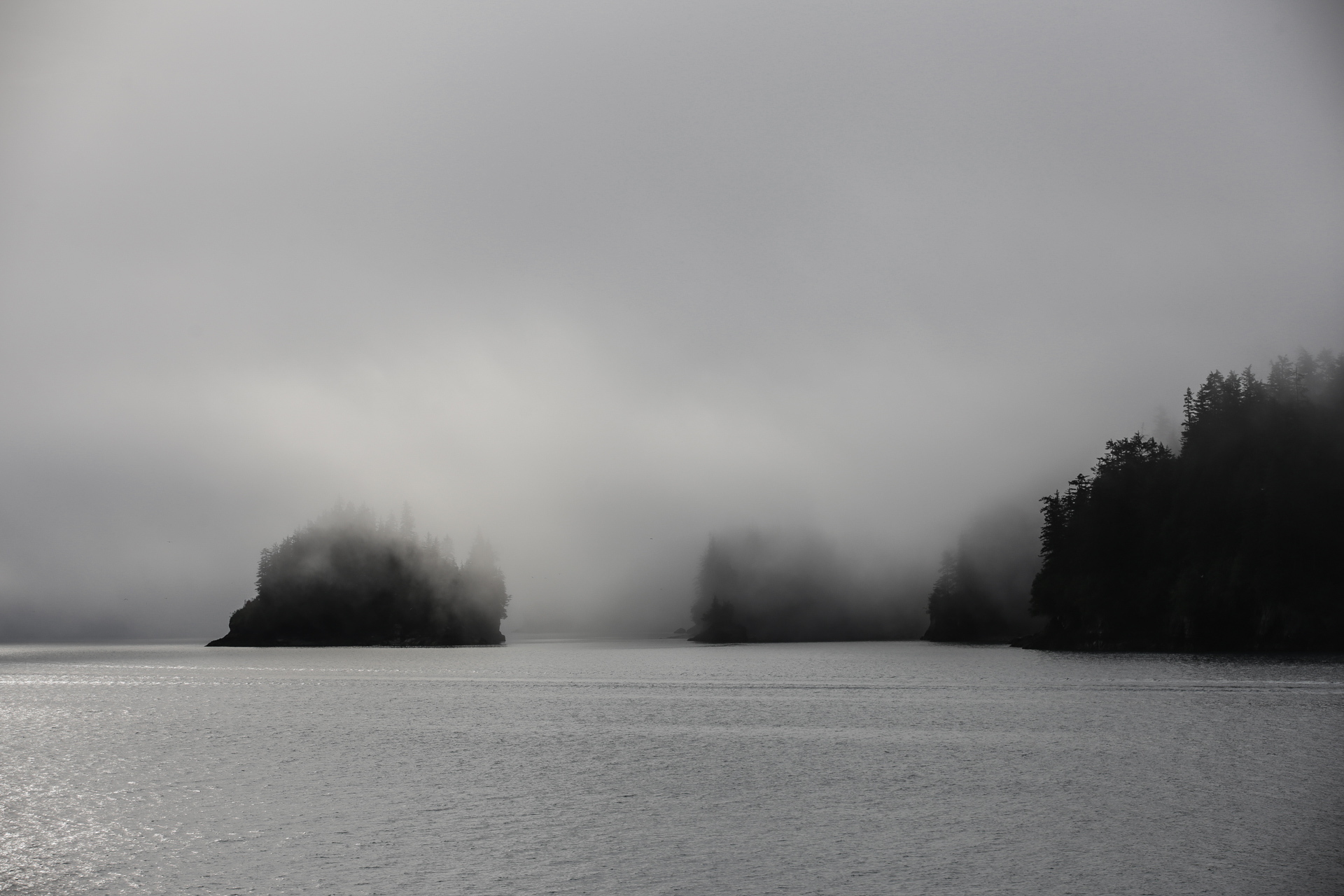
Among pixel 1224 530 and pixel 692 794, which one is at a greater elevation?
pixel 1224 530

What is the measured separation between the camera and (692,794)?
1624 inches

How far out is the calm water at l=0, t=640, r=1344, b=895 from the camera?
28266mm

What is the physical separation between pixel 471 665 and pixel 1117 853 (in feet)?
482

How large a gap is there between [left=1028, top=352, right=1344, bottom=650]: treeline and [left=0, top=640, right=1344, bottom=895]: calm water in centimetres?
4736

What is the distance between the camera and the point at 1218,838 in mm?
32188

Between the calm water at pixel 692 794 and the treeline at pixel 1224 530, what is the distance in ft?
155

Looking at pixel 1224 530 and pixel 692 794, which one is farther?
pixel 1224 530

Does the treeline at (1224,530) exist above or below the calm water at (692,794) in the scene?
above

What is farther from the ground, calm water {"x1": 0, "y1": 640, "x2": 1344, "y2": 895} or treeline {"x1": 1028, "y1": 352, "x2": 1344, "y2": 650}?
treeline {"x1": 1028, "y1": 352, "x2": 1344, "y2": 650}

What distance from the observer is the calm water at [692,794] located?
2827cm

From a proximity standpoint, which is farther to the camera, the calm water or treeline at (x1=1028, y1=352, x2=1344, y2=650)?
treeline at (x1=1028, y1=352, x2=1344, y2=650)

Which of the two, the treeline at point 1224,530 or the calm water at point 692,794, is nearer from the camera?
the calm water at point 692,794

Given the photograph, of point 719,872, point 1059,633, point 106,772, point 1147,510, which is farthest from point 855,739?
point 1059,633

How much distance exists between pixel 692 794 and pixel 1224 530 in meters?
120
